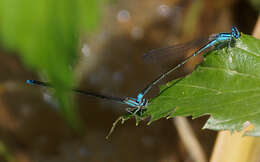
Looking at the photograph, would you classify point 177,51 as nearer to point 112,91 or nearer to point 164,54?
point 164,54

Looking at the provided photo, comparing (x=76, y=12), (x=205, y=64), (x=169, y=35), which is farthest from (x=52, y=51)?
(x=169, y=35)

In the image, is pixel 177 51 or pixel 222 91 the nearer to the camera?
pixel 222 91

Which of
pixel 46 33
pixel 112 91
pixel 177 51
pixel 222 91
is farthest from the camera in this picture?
pixel 112 91

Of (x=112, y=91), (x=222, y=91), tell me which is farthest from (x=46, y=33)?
(x=112, y=91)

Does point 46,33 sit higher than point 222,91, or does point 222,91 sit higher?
point 46,33

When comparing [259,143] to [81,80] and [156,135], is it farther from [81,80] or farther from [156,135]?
[81,80]

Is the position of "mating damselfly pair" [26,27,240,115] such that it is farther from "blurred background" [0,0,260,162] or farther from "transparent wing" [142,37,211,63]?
"blurred background" [0,0,260,162]

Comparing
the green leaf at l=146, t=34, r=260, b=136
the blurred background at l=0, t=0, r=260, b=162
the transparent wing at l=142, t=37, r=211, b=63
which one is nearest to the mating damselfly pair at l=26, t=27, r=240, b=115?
the transparent wing at l=142, t=37, r=211, b=63
